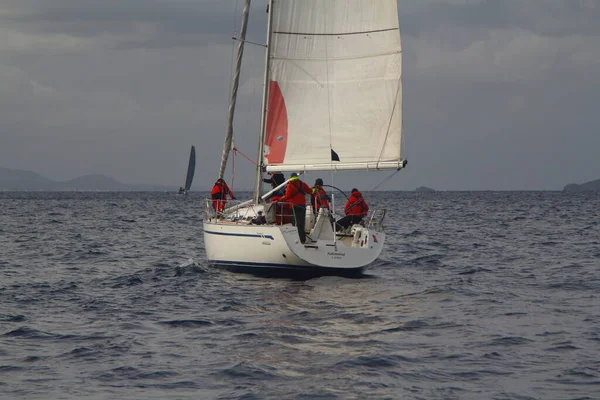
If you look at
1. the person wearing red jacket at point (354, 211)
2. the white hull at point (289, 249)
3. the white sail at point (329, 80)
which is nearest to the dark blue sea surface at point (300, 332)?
the white hull at point (289, 249)

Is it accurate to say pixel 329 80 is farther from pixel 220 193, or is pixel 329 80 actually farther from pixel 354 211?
pixel 220 193

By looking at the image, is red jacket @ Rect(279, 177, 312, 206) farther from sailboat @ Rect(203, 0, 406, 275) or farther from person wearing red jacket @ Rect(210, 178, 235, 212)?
person wearing red jacket @ Rect(210, 178, 235, 212)

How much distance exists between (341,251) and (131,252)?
42.9 feet

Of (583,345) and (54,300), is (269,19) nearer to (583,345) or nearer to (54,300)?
(54,300)

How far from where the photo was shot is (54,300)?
1783 centimetres

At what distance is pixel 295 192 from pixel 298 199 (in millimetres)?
192

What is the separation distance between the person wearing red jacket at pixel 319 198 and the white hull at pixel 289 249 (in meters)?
0.87

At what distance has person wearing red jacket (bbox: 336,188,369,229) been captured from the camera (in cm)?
2191

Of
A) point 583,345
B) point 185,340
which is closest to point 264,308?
point 185,340

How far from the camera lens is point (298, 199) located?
2020cm

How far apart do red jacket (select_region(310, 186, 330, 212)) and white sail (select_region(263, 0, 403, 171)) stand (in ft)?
2.19

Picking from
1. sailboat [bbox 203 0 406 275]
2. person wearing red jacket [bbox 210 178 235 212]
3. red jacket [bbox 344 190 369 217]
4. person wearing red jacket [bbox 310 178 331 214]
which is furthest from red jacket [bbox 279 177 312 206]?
person wearing red jacket [bbox 210 178 235 212]

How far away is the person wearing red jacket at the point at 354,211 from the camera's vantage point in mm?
21906

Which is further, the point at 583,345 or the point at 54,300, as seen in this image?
the point at 54,300
